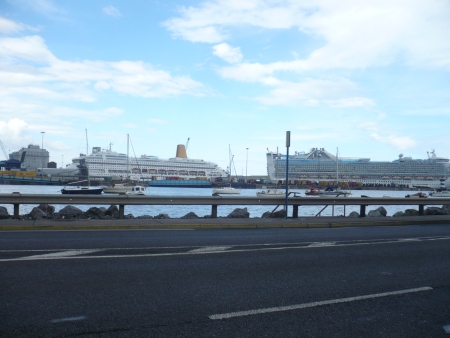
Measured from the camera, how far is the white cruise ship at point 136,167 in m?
94.5

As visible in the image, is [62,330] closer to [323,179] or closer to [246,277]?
[246,277]

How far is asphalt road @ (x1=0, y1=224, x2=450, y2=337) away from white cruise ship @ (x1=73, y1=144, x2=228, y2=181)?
81.3m

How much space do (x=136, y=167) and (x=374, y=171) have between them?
4874 cm

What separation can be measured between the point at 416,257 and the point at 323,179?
83.8m

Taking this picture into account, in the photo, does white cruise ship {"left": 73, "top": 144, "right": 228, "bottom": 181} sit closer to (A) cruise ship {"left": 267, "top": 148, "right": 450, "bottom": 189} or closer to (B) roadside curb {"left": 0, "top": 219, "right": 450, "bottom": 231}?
(A) cruise ship {"left": 267, "top": 148, "right": 450, "bottom": 189}

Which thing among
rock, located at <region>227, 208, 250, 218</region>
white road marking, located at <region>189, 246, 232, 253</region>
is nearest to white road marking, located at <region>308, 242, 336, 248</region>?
white road marking, located at <region>189, 246, 232, 253</region>

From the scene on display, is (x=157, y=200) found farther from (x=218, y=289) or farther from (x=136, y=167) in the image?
(x=136, y=167)

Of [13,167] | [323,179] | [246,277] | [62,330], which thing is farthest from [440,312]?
[13,167]

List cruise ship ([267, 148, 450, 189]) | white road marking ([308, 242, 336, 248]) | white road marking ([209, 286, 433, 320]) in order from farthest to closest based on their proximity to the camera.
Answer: cruise ship ([267, 148, 450, 189]) < white road marking ([308, 242, 336, 248]) < white road marking ([209, 286, 433, 320])

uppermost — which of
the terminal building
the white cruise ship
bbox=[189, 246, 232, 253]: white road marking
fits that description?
the terminal building

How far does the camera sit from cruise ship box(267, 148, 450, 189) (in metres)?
90.8

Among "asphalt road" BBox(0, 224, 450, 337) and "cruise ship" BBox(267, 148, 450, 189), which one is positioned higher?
"cruise ship" BBox(267, 148, 450, 189)

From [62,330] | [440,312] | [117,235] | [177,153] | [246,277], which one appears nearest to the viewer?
[62,330]

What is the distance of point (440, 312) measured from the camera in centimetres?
619
